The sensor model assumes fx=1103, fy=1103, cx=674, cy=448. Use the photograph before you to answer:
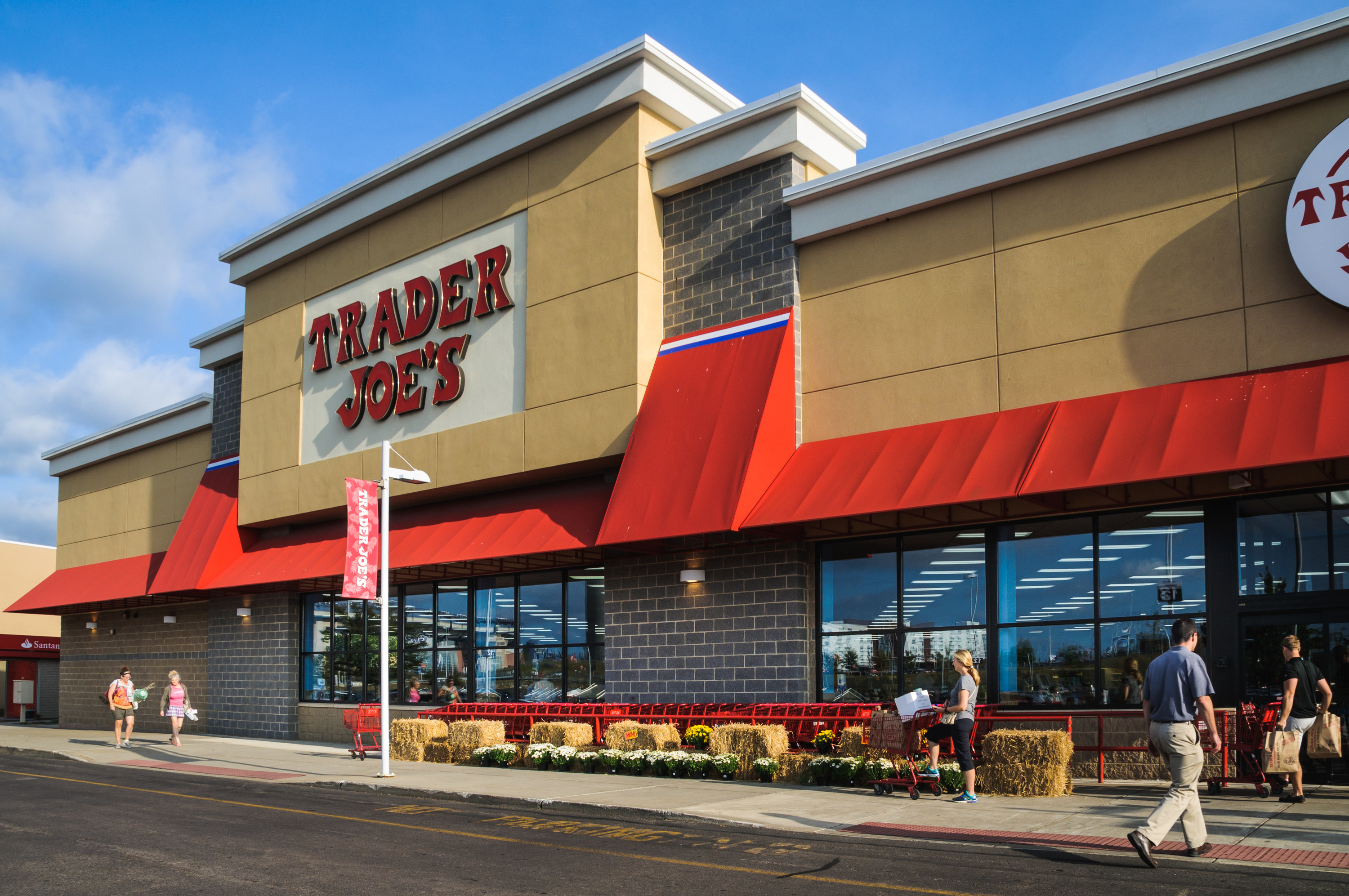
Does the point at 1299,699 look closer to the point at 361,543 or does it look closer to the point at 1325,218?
the point at 1325,218

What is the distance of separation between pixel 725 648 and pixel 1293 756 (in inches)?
349

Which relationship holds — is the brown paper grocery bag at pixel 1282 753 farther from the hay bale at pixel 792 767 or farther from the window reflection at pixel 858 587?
the window reflection at pixel 858 587

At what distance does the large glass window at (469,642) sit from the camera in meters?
21.5

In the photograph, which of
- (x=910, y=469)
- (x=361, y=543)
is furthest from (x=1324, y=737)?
(x=361, y=543)

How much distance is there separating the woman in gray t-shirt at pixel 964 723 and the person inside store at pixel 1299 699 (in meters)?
3.20

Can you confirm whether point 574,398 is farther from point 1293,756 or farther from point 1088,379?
point 1293,756

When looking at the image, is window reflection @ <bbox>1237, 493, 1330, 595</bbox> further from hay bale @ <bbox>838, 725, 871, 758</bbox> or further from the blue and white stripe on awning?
the blue and white stripe on awning

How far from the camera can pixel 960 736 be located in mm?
12570

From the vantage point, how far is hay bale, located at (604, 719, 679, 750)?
16.9 m

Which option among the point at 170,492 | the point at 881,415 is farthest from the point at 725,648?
the point at 170,492

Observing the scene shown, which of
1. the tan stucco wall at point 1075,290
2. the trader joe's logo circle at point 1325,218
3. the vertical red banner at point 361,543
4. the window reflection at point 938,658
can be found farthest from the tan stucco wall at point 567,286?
the trader joe's logo circle at point 1325,218

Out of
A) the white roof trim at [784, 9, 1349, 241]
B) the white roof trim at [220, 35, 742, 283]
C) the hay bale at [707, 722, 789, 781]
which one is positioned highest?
the white roof trim at [220, 35, 742, 283]

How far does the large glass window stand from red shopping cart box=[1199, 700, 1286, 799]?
1132cm

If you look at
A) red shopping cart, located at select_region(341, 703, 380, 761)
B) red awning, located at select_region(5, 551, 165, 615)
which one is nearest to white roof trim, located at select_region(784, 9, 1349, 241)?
red shopping cart, located at select_region(341, 703, 380, 761)
